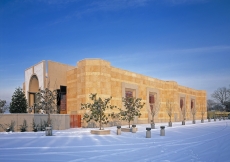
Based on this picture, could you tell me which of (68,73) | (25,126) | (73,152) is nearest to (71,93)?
(68,73)

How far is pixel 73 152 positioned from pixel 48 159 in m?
2.09

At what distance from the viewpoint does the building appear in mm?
36750

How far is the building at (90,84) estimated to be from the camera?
1447 inches

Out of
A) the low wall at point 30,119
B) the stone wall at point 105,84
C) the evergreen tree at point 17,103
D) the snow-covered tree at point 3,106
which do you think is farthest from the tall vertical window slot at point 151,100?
the snow-covered tree at point 3,106

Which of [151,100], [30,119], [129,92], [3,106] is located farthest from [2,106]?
[151,100]

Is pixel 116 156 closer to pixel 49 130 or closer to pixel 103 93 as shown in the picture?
pixel 49 130

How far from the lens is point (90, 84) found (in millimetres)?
36406

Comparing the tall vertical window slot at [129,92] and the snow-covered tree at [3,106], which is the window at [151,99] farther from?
the snow-covered tree at [3,106]

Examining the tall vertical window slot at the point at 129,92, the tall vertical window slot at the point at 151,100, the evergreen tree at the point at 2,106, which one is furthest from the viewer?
the tall vertical window slot at the point at 151,100

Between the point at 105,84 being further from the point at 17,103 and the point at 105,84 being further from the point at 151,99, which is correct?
the point at 151,99

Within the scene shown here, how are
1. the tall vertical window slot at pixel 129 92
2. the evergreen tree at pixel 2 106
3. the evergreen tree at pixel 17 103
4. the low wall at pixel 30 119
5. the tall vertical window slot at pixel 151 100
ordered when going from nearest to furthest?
1. the low wall at pixel 30 119
2. the evergreen tree at pixel 2 106
3. the evergreen tree at pixel 17 103
4. the tall vertical window slot at pixel 129 92
5. the tall vertical window slot at pixel 151 100

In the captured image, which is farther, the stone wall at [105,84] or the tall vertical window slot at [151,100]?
the tall vertical window slot at [151,100]

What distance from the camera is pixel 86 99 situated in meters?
36.2

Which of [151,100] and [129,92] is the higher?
[129,92]
